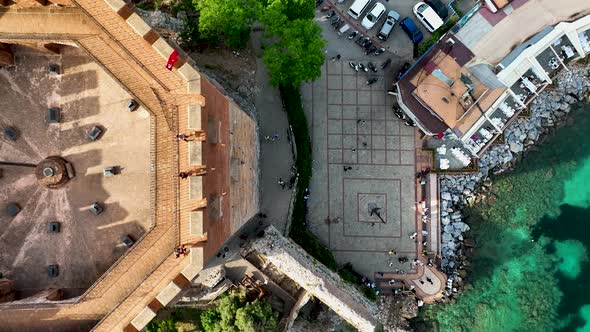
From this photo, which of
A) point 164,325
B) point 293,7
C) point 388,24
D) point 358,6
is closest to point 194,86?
point 293,7

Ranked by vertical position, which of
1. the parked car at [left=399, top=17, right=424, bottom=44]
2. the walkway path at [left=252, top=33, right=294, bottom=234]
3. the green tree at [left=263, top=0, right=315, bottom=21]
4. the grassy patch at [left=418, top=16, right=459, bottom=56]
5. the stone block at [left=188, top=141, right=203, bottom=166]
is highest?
the green tree at [left=263, top=0, right=315, bottom=21]

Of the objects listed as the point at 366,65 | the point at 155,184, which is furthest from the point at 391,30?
the point at 155,184

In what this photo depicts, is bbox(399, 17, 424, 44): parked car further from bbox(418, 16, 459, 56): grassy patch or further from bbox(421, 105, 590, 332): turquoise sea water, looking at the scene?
bbox(421, 105, 590, 332): turquoise sea water

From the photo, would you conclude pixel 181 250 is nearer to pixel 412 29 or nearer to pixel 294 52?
pixel 294 52

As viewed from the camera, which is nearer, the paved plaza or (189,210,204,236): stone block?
(189,210,204,236): stone block

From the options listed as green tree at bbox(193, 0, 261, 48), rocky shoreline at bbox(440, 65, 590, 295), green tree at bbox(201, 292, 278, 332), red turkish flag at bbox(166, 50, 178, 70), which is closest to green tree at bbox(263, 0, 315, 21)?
green tree at bbox(193, 0, 261, 48)

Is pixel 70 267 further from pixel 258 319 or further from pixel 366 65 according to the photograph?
pixel 366 65

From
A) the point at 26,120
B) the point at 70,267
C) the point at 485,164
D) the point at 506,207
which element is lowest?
the point at 506,207

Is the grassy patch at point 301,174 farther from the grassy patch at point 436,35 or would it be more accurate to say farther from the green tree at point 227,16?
the grassy patch at point 436,35

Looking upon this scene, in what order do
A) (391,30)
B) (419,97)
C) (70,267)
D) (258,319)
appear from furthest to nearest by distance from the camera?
1. (391,30)
2. (419,97)
3. (258,319)
4. (70,267)
